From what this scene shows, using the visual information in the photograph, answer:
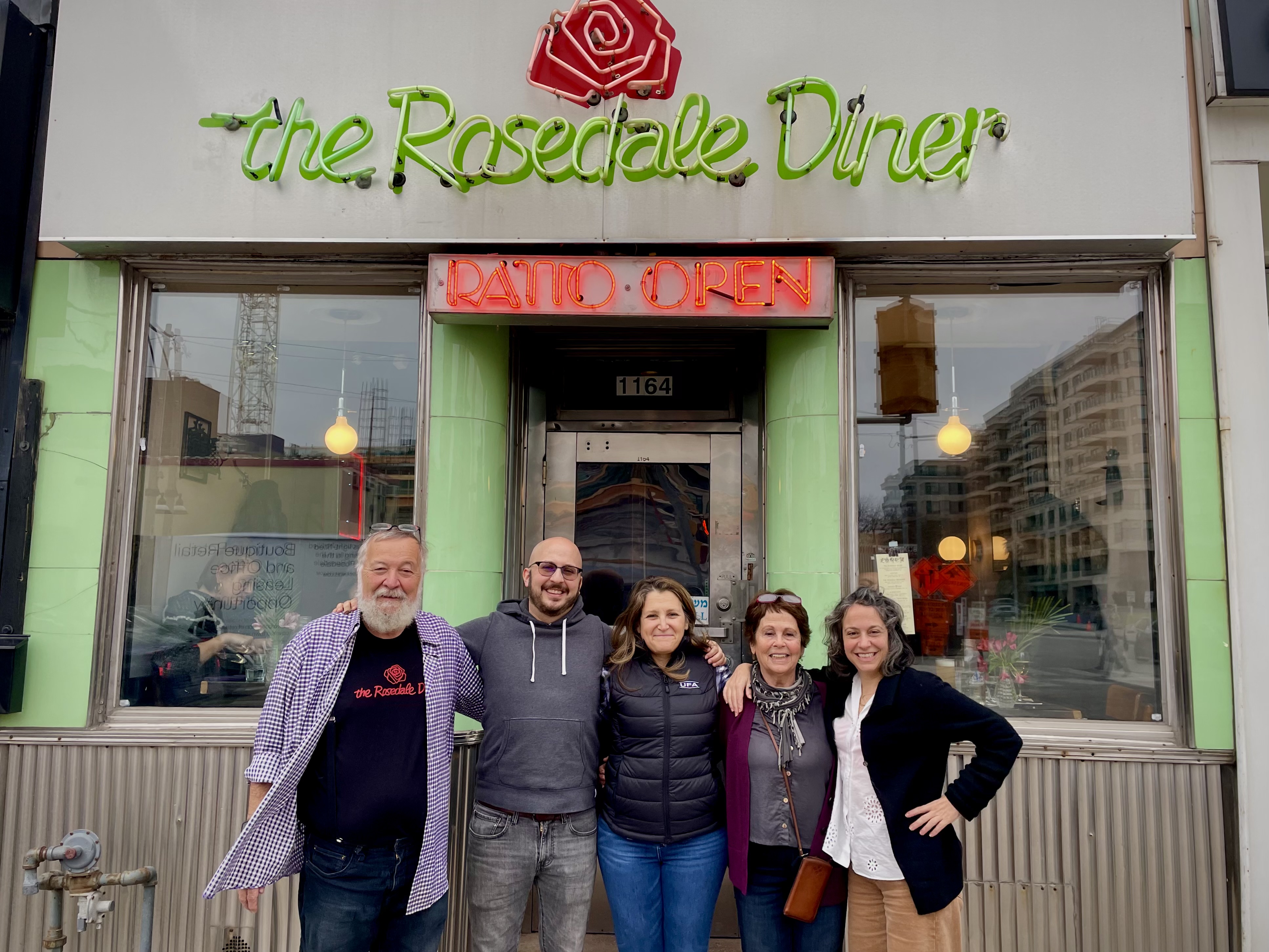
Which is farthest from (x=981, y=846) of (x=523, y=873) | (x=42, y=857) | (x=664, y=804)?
(x=42, y=857)

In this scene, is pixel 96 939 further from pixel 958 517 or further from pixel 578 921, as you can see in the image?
pixel 958 517

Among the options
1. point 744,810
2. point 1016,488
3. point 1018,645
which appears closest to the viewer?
point 744,810

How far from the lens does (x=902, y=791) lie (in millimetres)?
2807

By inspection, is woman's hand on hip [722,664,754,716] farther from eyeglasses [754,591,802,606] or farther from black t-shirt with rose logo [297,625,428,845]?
black t-shirt with rose logo [297,625,428,845]

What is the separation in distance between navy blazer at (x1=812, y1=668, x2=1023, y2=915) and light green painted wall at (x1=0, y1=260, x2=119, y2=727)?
3.96m

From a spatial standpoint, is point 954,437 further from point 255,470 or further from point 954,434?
point 255,470

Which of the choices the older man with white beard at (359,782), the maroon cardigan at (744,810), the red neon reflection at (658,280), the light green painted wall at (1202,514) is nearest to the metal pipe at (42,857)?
the older man with white beard at (359,782)

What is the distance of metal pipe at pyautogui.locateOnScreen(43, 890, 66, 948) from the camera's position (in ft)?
11.0

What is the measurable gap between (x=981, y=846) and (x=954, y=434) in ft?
7.15

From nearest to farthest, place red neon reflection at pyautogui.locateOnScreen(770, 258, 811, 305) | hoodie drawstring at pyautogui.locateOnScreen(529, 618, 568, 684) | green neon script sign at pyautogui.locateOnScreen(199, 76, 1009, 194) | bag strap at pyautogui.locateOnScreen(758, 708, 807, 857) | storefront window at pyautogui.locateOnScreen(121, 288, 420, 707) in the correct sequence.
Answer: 1. bag strap at pyautogui.locateOnScreen(758, 708, 807, 857)
2. hoodie drawstring at pyautogui.locateOnScreen(529, 618, 568, 684)
3. green neon script sign at pyautogui.locateOnScreen(199, 76, 1009, 194)
4. red neon reflection at pyautogui.locateOnScreen(770, 258, 811, 305)
5. storefront window at pyautogui.locateOnScreen(121, 288, 420, 707)

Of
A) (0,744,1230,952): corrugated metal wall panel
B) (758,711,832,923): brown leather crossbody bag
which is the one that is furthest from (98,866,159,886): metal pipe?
(758,711,832,923): brown leather crossbody bag

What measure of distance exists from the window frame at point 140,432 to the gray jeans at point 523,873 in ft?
6.21

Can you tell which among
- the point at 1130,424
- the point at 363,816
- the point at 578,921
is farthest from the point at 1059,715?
the point at 363,816

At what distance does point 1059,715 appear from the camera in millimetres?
4477
